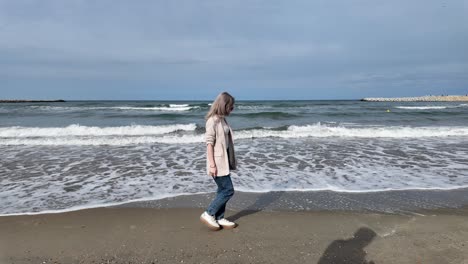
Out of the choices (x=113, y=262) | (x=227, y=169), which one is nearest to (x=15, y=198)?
(x=113, y=262)

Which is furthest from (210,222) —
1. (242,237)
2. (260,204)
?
(260,204)

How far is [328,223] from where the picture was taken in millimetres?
4391

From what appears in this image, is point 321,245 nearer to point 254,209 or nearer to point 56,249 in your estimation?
point 254,209

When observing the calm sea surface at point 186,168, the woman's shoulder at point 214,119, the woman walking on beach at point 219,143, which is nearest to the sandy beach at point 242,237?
the woman walking on beach at point 219,143

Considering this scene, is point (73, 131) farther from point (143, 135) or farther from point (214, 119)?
point (214, 119)

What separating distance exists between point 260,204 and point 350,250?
189cm

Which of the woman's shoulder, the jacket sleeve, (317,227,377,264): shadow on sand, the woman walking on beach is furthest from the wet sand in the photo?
the woman's shoulder

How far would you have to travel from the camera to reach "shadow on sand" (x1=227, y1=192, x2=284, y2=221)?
4812 millimetres

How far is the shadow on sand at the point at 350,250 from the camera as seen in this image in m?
3.41

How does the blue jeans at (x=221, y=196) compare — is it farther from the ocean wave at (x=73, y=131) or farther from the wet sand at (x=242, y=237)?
the ocean wave at (x=73, y=131)

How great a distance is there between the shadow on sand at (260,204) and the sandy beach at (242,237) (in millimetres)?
50

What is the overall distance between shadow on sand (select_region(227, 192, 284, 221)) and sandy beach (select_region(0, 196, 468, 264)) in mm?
50

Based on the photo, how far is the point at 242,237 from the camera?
3986 mm

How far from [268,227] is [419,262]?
5.61 ft
